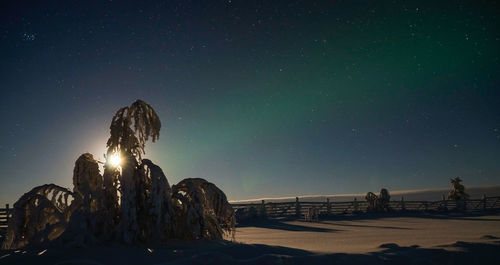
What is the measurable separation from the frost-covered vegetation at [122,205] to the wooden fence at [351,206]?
18.8 metres

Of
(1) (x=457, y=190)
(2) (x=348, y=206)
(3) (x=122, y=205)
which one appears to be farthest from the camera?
(1) (x=457, y=190)

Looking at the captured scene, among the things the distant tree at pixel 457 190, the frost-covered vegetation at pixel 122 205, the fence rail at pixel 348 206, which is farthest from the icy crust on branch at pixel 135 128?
the distant tree at pixel 457 190

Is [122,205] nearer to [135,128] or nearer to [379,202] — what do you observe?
[135,128]

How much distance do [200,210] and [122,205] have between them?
1.92 meters

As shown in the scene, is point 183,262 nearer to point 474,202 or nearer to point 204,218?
point 204,218

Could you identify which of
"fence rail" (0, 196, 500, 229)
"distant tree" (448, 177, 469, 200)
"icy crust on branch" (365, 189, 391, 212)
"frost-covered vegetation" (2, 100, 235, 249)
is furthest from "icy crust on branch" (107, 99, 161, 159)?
"distant tree" (448, 177, 469, 200)

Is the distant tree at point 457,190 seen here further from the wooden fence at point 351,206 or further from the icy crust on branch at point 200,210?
the icy crust on branch at point 200,210

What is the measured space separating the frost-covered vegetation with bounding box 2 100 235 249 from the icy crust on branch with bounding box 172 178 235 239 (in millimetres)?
24

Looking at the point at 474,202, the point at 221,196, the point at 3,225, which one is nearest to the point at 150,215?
the point at 221,196

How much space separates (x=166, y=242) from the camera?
8.77 m

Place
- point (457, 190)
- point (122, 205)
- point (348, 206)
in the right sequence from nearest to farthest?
point (122, 205) < point (348, 206) < point (457, 190)

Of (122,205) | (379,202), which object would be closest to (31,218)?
(122,205)

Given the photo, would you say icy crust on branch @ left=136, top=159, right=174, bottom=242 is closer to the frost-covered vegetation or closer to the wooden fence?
the frost-covered vegetation

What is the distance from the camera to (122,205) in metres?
8.76
